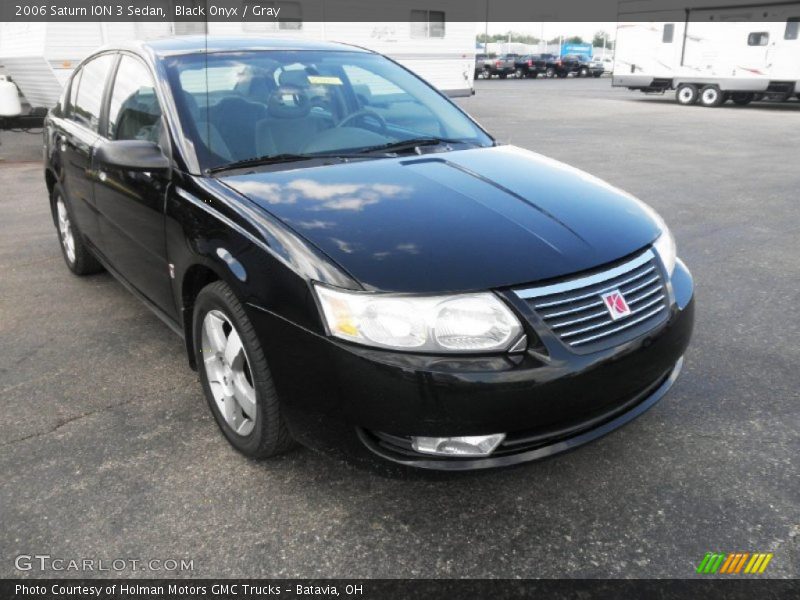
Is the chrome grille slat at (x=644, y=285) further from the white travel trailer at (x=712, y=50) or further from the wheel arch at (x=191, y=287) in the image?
the white travel trailer at (x=712, y=50)

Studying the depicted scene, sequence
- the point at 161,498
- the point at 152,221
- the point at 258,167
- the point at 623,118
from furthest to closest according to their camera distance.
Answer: the point at 623,118, the point at 152,221, the point at 258,167, the point at 161,498

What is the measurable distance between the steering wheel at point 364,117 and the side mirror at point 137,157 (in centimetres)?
87

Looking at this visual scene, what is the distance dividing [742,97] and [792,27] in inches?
131

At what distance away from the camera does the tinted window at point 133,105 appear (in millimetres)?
3150

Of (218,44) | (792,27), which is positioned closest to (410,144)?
(218,44)

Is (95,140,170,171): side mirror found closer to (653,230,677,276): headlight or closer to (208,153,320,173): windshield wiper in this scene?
(208,153,320,173): windshield wiper

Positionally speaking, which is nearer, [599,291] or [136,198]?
[599,291]

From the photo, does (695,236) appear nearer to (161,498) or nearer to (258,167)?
(258,167)

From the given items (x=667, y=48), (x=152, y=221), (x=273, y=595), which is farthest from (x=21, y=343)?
(x=667, y=48)

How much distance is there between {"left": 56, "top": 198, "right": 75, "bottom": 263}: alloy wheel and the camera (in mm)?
4869

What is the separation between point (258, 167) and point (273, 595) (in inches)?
65.4

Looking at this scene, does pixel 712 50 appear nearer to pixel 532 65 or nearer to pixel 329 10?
pixel 329 10

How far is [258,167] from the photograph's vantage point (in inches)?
112

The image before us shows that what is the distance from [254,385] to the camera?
2.43 metres
